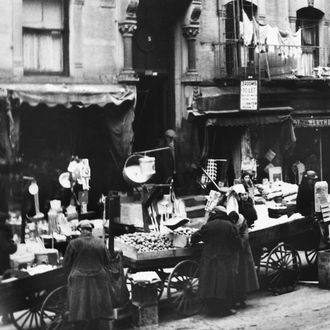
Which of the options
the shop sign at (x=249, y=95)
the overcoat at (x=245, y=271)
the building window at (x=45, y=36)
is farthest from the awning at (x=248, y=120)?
the overcoat at (x=245, y=271)

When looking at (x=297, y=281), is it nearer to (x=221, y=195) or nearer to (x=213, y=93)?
(x=221, y=195)

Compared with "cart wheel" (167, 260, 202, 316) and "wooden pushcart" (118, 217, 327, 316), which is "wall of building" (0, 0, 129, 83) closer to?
"wooden pushcart" (118, 217, 327, 316)

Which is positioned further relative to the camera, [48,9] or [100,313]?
[48,9]

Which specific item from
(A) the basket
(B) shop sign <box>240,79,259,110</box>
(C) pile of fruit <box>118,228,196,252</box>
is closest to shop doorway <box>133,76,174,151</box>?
(B) shop sign <box>240,79,259,110</box>

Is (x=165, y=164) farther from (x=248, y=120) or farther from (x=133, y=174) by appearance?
(x=248, y=120)

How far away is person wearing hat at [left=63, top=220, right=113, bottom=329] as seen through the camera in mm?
10406

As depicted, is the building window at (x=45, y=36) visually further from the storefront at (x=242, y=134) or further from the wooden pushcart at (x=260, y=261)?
the wooden pushcart at (x=260, y=261)

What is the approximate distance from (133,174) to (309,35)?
10.6m

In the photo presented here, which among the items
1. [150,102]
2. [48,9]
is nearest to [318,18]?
[150,102]

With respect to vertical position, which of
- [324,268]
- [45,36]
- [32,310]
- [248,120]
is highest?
[45,36]

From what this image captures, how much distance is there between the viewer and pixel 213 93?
66.6 ft

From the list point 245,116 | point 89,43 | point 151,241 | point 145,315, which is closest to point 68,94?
point 89,43

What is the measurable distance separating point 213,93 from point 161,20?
269 cm

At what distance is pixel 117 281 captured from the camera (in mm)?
11109
